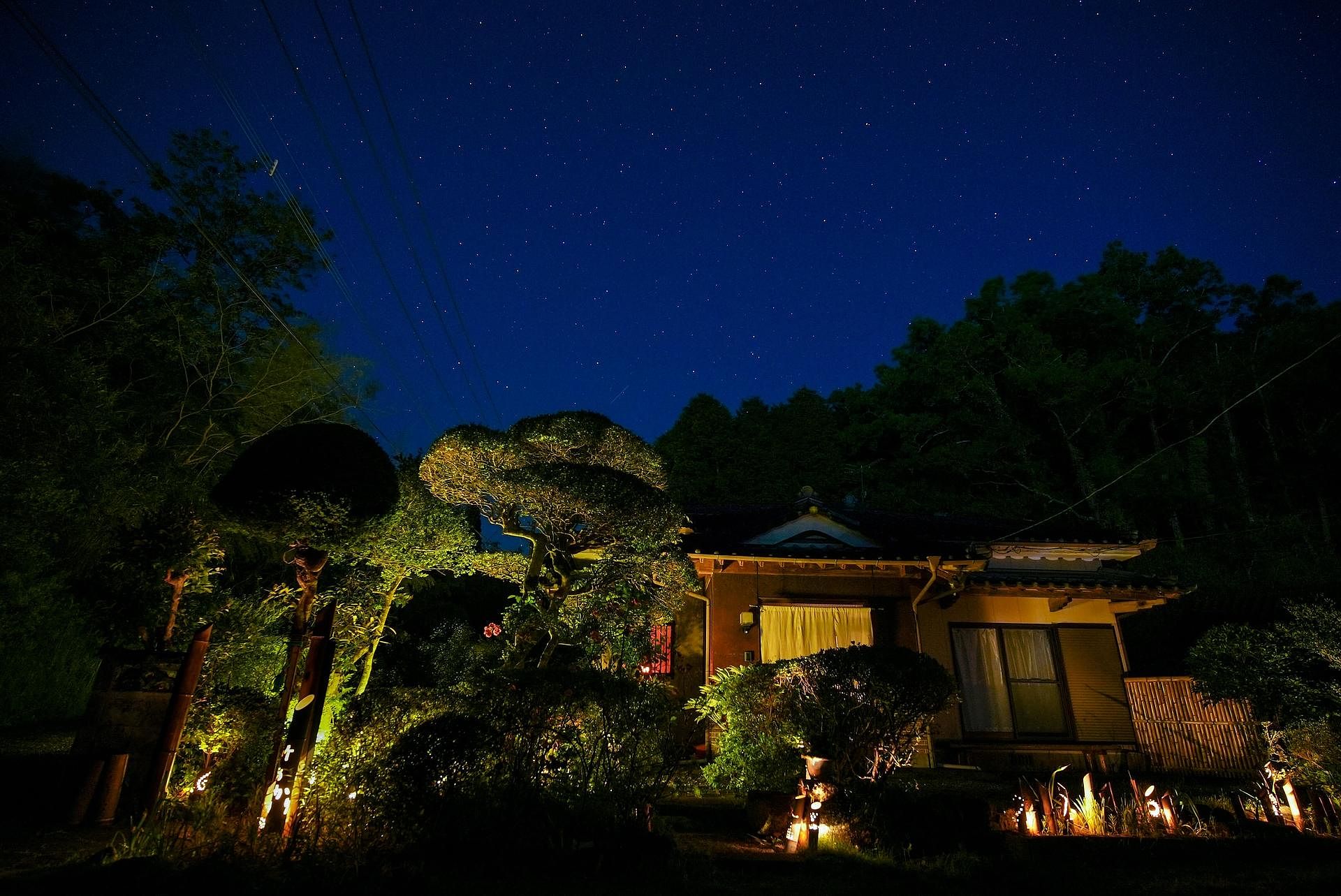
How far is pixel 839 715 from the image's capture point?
6.41 meters

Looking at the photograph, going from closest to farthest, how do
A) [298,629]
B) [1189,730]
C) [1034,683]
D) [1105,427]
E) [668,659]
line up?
[298,629], [1189,730], [668,659], [1034,683], [1105,427]

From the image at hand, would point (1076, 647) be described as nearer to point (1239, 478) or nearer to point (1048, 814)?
point (1048, 814)

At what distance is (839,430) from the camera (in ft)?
88.0

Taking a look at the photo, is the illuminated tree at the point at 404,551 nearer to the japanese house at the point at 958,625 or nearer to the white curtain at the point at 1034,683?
the japanese house at the point at 958,625

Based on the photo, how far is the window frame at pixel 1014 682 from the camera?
1043 centimetres

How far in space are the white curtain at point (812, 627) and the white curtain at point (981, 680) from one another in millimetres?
1856

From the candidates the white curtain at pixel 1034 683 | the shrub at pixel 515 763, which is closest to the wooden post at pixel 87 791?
the shrub at pixel 515 763

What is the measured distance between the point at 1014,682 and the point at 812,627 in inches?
151

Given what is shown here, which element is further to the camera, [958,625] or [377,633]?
[958,625]

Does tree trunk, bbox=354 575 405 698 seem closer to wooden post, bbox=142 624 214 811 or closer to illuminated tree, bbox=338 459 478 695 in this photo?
illuminated tree, bbox=338 459 478 695

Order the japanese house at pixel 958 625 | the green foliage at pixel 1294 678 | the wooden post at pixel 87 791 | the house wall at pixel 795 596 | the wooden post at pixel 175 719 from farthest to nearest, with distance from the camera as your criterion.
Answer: the house wall at pixel 795 596 < the japanese house at pixel 958 625 < the green foliage at pixel 1294 678 < the wooden post at pixel 87 791 < the wooden post at pixel 175 719

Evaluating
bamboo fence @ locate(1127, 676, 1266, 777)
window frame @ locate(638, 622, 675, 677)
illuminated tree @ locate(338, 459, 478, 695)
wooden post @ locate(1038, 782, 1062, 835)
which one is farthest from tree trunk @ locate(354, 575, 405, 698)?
bamboo fence @ locate(1127, 676, 1266, 777)

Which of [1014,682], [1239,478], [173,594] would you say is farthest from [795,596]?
[1239,478]

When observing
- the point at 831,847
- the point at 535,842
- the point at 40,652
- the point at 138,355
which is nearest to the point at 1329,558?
the point at 831,847
